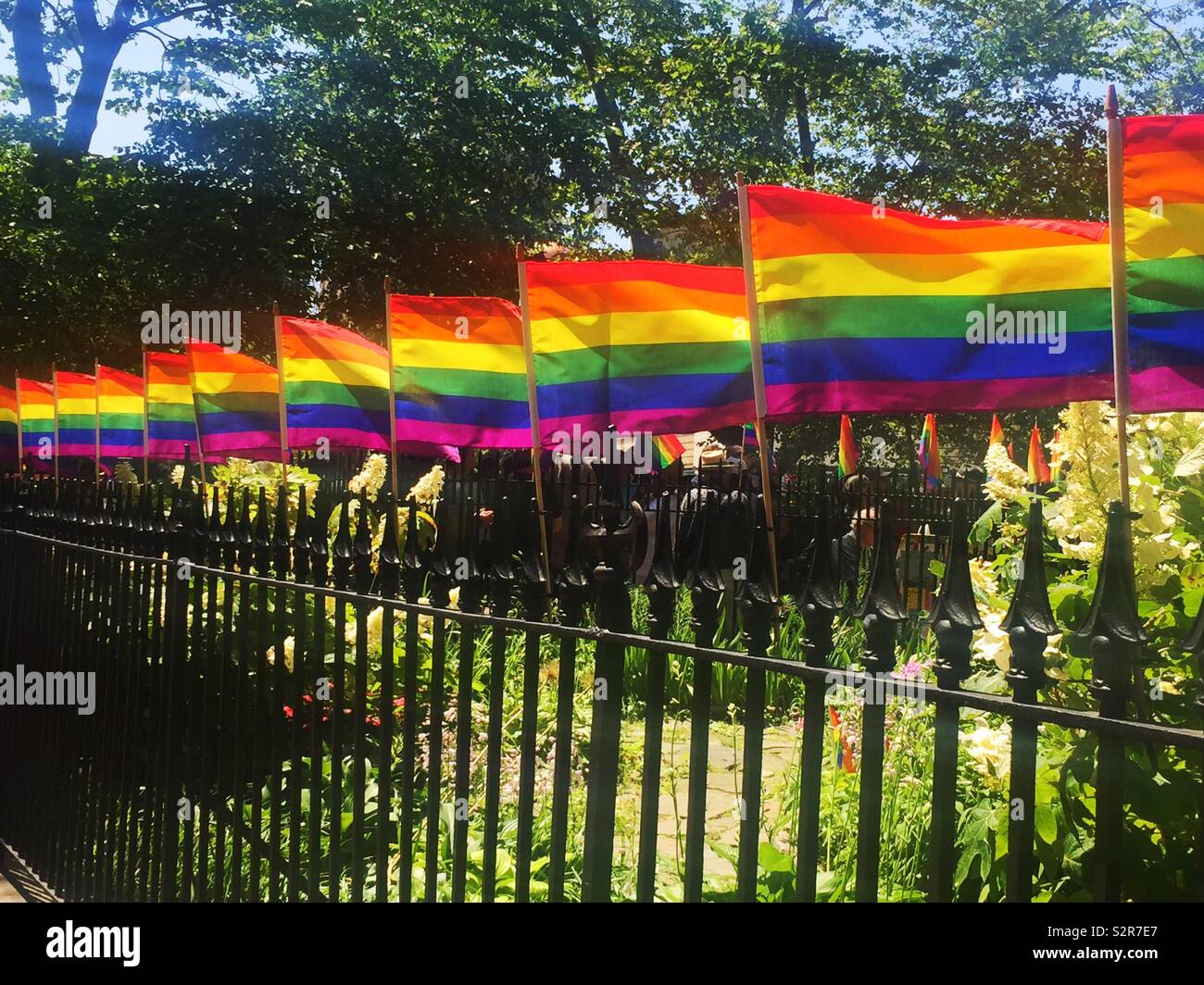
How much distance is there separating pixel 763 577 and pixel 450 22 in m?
24.6

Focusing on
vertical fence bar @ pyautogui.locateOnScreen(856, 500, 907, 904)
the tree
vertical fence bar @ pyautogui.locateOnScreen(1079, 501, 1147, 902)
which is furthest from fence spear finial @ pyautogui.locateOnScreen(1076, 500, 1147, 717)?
the tree

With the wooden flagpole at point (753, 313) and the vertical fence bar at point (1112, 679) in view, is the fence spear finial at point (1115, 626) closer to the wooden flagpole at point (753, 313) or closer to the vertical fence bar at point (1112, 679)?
the vertical fence bar at point (1112, 679)

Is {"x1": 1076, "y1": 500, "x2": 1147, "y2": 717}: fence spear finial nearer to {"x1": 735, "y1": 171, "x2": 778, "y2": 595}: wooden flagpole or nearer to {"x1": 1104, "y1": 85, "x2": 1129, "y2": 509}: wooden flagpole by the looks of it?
{"x1": 1104, "y1": 85, "x2": 1129, "y2": 509}: wooden flagpole

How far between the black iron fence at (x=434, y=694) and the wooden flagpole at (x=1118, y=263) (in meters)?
0.85

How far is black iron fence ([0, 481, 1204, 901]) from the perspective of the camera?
1.69m

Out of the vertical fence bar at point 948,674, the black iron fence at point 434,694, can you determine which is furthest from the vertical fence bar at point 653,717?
the vertical fence bar at point 948,674

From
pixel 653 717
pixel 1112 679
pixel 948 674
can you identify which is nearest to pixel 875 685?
pixel 948 674

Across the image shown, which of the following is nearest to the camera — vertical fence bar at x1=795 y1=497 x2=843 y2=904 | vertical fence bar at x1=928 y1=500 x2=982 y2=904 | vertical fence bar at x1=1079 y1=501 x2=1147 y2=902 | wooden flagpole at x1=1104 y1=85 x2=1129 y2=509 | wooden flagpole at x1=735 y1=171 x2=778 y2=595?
vertical fence bar at x1=1079 y1=501 x2=1147 y2=902

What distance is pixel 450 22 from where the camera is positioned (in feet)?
80.1

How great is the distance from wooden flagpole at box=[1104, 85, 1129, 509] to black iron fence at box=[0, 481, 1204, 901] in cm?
85

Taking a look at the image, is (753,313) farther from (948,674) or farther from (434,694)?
(948,674)

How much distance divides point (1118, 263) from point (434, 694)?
7.08 ft

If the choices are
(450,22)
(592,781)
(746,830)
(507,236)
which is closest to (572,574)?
Result: (592,781)
